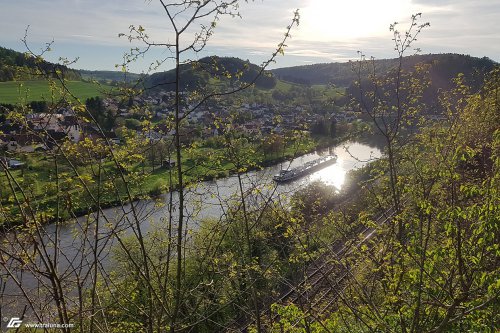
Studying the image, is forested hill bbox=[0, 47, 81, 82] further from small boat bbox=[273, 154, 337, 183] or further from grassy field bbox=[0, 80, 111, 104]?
small boat bbox=[273, 154, 337, 183]

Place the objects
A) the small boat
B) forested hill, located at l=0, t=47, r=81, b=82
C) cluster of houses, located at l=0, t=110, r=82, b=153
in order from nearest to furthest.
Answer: forested hill, located at l=0, t=47, r=81, b=82 → cluster of houses, located at l=0, t=110, r=82, b=153 → the small boat

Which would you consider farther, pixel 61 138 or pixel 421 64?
pixel 421 64

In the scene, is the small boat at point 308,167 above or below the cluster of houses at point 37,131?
below

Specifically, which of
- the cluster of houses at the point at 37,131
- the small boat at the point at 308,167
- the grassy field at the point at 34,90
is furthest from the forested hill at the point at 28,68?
the small boat at the point at 308,167

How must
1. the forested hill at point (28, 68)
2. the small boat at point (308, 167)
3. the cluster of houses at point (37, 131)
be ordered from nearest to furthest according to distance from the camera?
the forested hill at point (28, 68) < the cluster of houses at point (37, 131) < the small boat at point (308, 167)

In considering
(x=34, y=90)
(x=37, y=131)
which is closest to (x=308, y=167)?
(x=34, y=90)

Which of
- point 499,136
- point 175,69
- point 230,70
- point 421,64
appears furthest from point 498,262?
point 175,69

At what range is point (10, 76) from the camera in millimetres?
3338

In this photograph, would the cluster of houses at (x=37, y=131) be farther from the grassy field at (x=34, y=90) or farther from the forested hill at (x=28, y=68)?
the forested hill at (x=28, y=68)

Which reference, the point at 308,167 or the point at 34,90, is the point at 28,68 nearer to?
the point at 34,90

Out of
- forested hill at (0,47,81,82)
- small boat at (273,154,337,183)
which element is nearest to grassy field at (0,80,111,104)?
forested hill at (0,47,81,82)

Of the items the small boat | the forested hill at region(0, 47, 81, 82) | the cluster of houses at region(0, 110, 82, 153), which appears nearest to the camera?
the forested hill at region(0, 47, 81, 82)

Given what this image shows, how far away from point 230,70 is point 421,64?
3338mm

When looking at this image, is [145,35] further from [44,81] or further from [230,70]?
[44,81]
